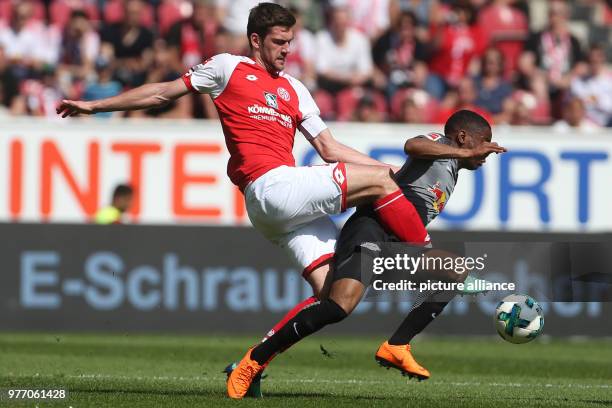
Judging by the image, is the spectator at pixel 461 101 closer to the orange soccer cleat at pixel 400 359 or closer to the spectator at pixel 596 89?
the spectator at pixel 596 89

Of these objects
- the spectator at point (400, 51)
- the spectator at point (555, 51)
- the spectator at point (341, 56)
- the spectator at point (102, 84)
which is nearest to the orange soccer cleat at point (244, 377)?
the spectator at point (102, 84)

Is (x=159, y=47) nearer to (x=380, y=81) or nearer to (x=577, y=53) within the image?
(x=380, y=81)

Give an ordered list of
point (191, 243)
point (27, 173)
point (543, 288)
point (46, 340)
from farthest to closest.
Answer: point (27, 173)
point (191, 243)
point (46, 340)
point (543, 288)

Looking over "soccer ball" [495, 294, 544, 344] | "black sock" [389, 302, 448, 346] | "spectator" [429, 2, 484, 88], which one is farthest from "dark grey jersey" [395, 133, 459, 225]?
"spectator" [429, 2, 484, 88]

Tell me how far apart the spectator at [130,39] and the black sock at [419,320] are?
33.7ft

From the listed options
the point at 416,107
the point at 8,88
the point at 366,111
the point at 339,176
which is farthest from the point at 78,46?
the point at 339,176

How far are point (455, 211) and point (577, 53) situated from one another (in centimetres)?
464

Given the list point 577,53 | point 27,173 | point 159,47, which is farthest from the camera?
point 577,53

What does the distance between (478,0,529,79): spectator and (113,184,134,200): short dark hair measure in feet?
23.4

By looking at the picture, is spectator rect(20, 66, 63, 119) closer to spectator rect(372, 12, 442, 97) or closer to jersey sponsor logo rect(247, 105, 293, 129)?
spectator rect(372, 12, 442, 97)

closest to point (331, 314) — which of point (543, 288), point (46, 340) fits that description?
point (543, 288)

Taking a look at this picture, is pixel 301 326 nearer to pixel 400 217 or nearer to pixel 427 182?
pixel 400 217

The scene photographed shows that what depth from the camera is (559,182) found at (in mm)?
17688

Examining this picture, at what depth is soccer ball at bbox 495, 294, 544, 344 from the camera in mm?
8688
